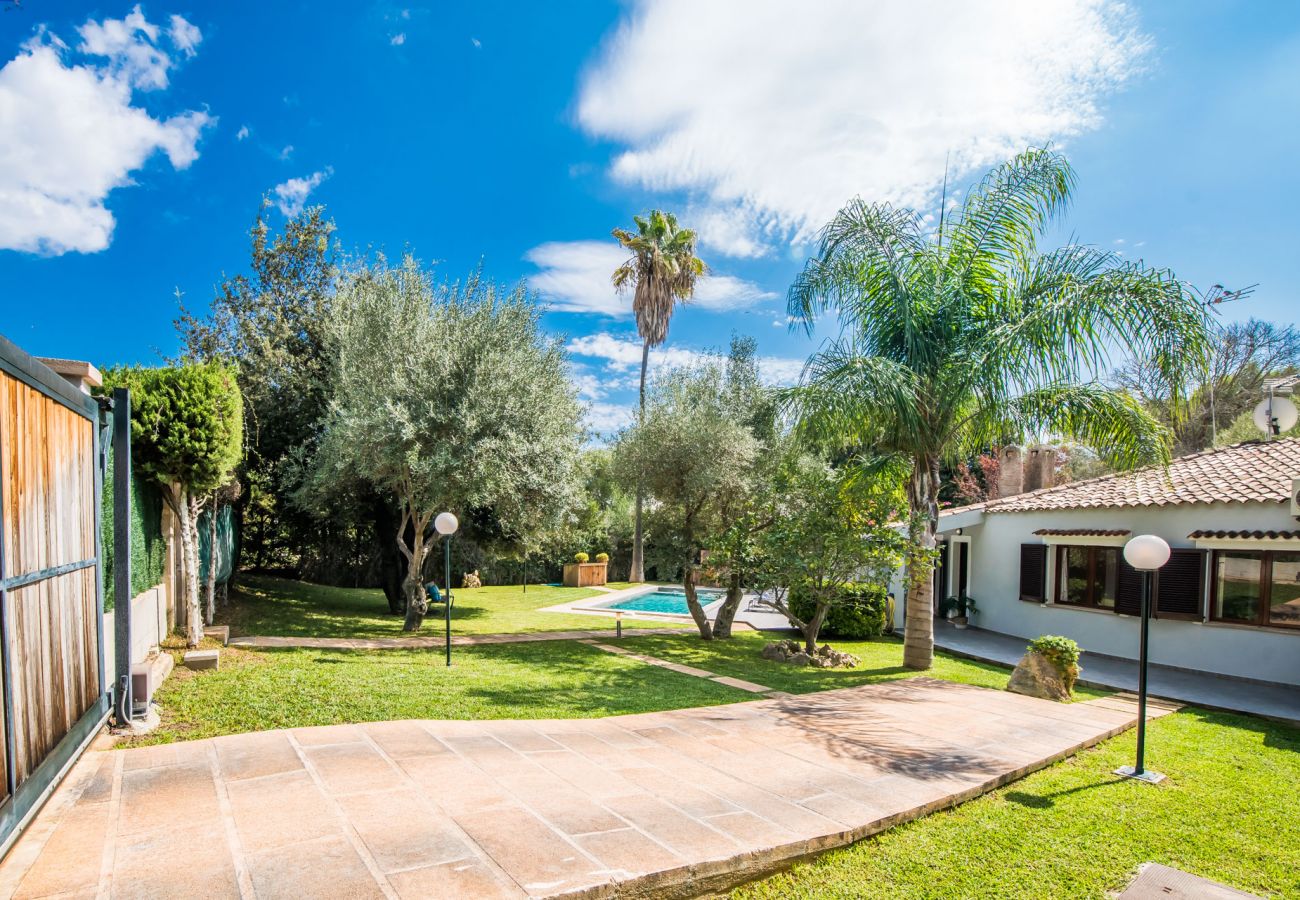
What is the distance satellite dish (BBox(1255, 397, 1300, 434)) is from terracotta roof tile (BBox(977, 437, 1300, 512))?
14.4 inches

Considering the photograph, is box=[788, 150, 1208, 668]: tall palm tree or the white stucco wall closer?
box=[788, 150, 1208, 668]: tall palm tree

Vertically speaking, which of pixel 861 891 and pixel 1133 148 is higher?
pixel 1133 148

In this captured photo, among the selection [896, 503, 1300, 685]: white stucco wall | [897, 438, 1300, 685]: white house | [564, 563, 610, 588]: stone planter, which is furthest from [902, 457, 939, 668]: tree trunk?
[564, 563, 610, 588]: stone planter

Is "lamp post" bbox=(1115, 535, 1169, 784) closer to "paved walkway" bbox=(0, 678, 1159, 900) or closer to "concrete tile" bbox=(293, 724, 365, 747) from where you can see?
"paved walkway" bbox=(0, 678, 1159, 900)

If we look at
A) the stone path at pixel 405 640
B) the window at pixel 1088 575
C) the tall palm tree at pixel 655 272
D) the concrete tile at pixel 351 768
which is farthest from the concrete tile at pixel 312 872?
the tall palm tree at pixel 655 272

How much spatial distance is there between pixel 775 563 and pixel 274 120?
13.2 metres

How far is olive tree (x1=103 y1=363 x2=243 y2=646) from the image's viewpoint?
769 cm

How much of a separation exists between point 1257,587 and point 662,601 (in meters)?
15.8

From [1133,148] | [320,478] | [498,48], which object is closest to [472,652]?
[320,478]

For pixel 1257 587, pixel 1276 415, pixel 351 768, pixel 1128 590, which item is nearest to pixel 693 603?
pixel 1128 590

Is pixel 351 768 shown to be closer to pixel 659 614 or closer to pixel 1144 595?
pixel 1144 595

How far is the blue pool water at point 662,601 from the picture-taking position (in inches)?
836

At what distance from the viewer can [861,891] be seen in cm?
369

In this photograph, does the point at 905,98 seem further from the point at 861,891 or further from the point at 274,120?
the point at 274,120
